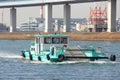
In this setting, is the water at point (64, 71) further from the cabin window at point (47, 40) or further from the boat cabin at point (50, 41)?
the cabin window at point (47, 40)

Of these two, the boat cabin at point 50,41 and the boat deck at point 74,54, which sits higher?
the boat cabin at point 50,41

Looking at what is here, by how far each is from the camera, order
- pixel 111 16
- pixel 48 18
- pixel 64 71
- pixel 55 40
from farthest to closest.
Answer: pixel 48 18, pixel 111 16, pixel 55 40, pixel 64 71

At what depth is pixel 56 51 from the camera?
49344mm

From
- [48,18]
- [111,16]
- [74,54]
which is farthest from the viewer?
[48,18]

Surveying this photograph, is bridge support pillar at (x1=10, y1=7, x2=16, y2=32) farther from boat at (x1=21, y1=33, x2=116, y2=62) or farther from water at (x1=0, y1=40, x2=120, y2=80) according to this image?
water at (x1=0, y1=40, x2=120, y2=80)

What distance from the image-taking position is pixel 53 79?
119 feet

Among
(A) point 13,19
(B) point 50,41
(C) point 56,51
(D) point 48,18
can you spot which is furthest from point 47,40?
(A) point 13,19

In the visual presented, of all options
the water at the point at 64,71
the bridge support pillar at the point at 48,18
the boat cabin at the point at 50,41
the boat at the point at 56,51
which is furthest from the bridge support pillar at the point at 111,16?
the water at the point at 64,71

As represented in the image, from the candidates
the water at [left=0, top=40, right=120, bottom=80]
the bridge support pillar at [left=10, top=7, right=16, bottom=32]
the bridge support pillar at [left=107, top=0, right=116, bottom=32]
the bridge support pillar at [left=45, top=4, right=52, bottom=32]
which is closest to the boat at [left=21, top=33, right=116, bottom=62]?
Answer: the water at [left=0, top=40, right=120, bottom=80]

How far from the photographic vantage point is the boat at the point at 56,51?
4944 cm

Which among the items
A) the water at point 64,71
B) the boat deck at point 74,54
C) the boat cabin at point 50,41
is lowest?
the water at point 64,71

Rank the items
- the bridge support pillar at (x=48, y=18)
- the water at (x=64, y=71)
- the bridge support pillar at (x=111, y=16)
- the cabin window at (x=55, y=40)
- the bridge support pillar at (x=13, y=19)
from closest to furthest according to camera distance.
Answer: the water at (x=64, y=71)
the cabin window at (x=55, y=40)
the bridge support pillar at (x=111, y=16)
the bridge support pillar at (x=48, y=18)
the bridge support pillar at (x=13, y=19)

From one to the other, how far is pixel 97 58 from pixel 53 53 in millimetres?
3440

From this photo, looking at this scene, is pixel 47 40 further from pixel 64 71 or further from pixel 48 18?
pixel 48 18
